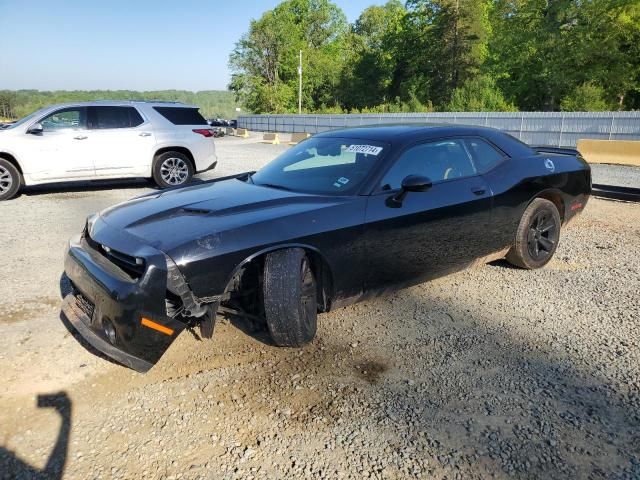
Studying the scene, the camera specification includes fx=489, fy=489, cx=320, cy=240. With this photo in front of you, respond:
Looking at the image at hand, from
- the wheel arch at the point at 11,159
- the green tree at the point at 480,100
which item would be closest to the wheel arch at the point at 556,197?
the wheel arch at the point at 11,159

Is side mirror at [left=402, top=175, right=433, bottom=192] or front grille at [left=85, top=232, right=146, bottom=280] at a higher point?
side mirror at [left=402, top=175, right=433, bottom=192]

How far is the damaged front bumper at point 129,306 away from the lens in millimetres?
2588

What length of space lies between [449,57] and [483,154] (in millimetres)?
49151

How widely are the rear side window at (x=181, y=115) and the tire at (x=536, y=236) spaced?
7129 millimetres

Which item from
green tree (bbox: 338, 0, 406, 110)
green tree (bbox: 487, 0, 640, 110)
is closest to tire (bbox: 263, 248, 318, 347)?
green tree (bbox: 487, 0, 640, 110)

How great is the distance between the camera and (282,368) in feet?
9.75

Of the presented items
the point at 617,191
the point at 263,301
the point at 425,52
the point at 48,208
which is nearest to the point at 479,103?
the point at 425,52

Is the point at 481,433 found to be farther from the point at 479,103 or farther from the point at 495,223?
the point at 479,103

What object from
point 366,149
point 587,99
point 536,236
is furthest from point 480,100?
point 366,149

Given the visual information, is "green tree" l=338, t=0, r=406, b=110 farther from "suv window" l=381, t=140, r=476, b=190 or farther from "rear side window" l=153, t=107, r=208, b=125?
"suv window" l=381, t=140, r=476, b=190

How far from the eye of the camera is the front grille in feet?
8.88

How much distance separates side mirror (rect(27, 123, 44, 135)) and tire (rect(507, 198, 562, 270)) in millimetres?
7950

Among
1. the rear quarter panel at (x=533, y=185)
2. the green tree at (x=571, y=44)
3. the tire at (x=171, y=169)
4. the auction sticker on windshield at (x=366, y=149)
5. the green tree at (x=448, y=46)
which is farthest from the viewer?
the green tree at (x=448, y=46)

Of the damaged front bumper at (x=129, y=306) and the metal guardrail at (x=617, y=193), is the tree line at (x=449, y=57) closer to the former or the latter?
the metal guardrail at (x=617, y=193)
